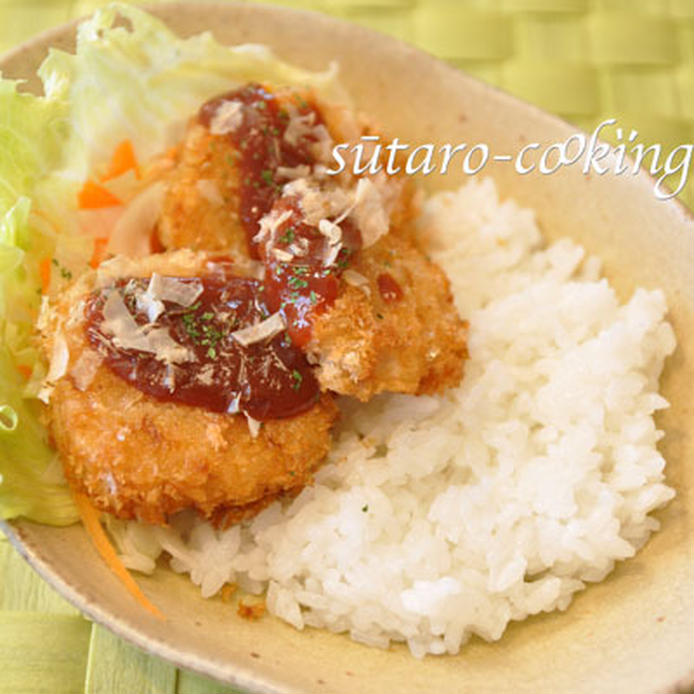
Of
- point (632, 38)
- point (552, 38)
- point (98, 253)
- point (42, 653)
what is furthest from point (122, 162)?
point (632, 38)

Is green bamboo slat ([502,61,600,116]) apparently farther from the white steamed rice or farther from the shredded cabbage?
the white steamed rice

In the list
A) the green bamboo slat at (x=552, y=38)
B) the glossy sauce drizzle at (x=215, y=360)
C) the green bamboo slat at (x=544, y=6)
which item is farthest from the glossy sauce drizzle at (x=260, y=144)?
the green bamboo slat at (x=544, y=6)

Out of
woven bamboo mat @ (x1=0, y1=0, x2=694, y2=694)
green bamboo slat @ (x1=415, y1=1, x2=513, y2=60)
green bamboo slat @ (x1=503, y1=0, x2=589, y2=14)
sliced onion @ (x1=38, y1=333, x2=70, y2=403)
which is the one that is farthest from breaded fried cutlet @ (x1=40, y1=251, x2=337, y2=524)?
green bamboo slat @ (x1=503, y1=0, x2=589, y2=14)

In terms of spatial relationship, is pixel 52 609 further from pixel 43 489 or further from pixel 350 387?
pixel 350 387

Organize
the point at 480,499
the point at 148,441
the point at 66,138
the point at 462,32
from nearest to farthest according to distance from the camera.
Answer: the point at 148,441, the point at 480,499, the point at 66,138, the point at 462,32

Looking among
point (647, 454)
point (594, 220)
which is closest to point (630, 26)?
point (594, 220)

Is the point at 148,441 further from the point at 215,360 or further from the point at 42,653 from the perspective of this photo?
the point at 42,653

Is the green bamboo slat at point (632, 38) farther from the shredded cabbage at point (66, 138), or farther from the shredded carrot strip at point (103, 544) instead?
the shredded carrot strip at point (103, 544)
